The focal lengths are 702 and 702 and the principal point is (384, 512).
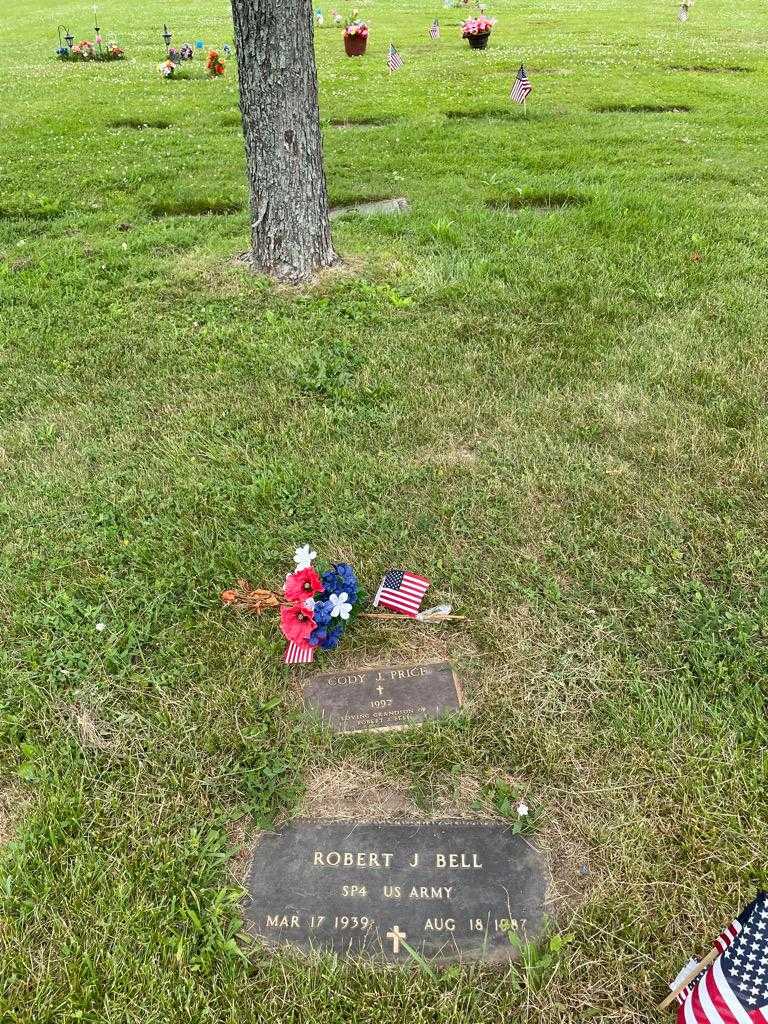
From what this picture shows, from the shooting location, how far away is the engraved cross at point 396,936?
2.07 m

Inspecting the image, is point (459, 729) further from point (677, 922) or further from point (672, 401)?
point (672, 401)

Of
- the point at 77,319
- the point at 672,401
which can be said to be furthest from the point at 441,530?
the point at 77,319

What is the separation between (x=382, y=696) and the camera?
9.07 feet

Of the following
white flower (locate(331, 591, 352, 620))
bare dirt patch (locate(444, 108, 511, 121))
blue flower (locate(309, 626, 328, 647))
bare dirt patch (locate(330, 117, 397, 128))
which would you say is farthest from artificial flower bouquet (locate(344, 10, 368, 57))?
blue flower (locate(309, 626, 328, 647))

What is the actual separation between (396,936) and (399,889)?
5.2 inches

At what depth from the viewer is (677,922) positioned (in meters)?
2.06

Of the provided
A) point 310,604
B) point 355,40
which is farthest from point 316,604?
point 355,40

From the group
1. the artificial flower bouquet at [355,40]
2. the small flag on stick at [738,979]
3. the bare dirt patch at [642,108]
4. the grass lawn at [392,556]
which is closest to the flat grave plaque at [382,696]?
the grass lawn at [392,556]

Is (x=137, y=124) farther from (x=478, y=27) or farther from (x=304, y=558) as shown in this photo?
(x=304, y=558)

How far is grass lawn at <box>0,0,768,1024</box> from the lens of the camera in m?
2.10

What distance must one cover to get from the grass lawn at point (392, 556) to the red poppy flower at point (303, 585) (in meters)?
0.25

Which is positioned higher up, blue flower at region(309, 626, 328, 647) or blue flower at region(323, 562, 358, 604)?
blue flower at region(323, 562, 358, 604)

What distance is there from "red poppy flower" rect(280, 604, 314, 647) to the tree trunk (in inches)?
146

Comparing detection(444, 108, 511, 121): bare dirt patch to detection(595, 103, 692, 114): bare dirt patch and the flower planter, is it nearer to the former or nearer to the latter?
detection(595, 103, 692, 114): bare dirt patch
